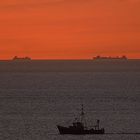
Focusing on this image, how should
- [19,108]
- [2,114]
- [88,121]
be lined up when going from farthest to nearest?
1. [19,108]
2. [2,114]
3. [88,121]

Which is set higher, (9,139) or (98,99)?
(98,99)

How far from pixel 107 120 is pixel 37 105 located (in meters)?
37.4

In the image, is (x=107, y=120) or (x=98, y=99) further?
(x=98, y=99)

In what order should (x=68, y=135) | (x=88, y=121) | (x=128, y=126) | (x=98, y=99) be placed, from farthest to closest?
(x=98, y=99) → (x=88, y=121) → (x=128, y=126) → (x=68, y=135)

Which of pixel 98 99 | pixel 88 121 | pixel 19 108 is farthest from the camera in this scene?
pixel 98 99

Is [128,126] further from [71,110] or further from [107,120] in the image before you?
[71,110]

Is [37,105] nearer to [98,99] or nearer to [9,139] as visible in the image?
[98,99]

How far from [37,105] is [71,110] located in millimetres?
14880

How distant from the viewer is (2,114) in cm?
15675

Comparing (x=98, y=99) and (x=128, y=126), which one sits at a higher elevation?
(x=98, y=99)

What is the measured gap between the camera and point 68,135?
126375 mm

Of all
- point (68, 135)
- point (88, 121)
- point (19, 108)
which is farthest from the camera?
point (19, 108)

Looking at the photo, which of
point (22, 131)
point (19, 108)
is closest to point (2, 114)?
point (19, 108)

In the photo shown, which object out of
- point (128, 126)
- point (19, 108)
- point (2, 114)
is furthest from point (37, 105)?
point (128, 126)
